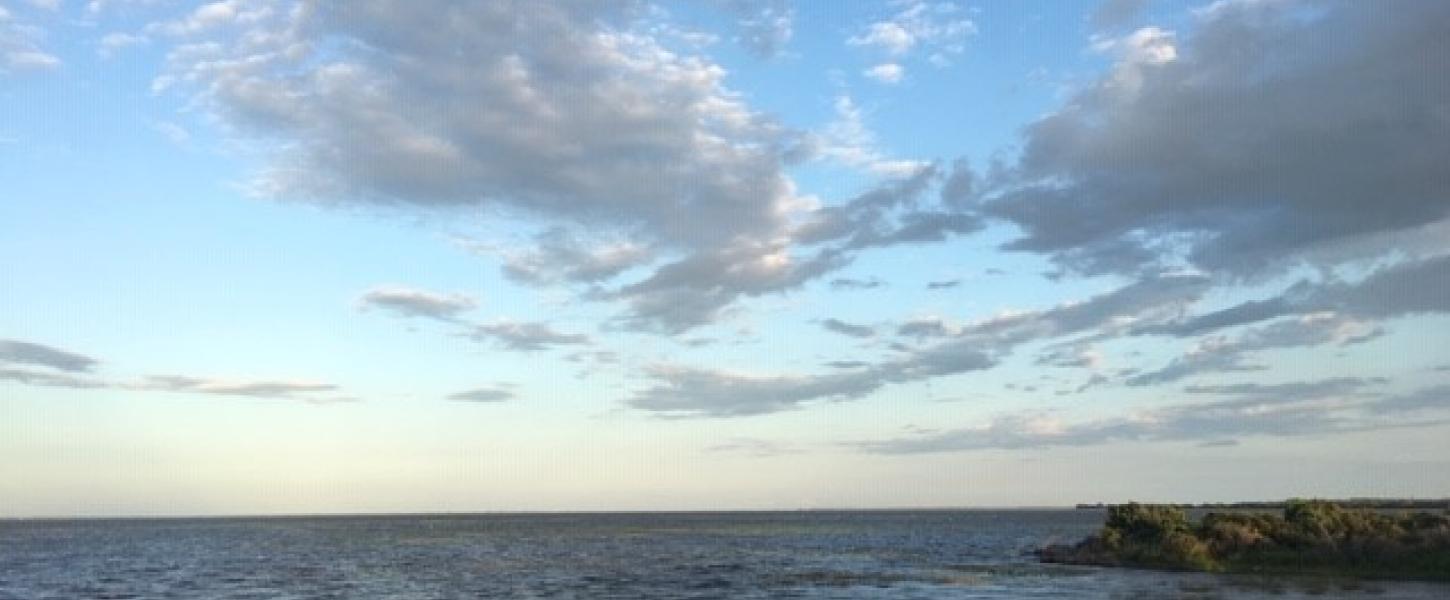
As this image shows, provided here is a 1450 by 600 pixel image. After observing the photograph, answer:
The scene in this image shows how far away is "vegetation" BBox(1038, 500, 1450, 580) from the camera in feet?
206

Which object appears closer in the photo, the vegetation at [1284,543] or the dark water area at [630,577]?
the dark water area at [630,577]

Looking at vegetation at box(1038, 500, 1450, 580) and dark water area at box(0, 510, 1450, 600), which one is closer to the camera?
dark water area at box(0, 510, 1450, 600)

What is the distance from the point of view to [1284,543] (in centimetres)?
7012

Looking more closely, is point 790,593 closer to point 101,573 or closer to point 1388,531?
point 1388,531

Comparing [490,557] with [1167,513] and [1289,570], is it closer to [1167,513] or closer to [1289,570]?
[1167,513]

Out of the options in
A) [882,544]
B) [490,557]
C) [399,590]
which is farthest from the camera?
[882,544]

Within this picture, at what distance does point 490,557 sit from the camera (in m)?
102

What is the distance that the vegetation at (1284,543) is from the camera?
206ft

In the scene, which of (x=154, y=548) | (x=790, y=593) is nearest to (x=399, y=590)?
(x=790, y=593)

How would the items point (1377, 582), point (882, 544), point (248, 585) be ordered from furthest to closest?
point (882, 544), point (248, 585), point (1377, 582)

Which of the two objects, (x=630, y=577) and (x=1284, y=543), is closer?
(x=1284, y=543)

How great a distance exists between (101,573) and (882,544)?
70678mm

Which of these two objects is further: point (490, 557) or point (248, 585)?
point (490, 557)

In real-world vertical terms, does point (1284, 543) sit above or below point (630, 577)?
above
